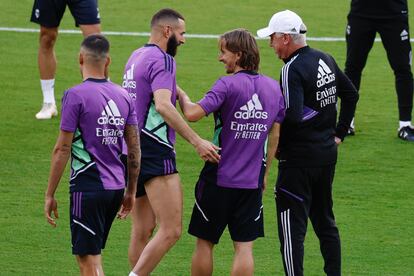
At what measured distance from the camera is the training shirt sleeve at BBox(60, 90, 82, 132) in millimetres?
6969

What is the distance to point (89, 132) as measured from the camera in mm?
7062

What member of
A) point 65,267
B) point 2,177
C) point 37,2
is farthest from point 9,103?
point 65,267

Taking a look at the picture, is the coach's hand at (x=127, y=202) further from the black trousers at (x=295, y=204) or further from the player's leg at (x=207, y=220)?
the black trousers at (x=295, y=204)

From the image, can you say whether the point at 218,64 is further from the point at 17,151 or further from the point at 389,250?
the point at 389,250

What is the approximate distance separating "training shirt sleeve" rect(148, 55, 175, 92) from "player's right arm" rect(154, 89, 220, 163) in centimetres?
5

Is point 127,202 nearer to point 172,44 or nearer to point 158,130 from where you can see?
point 158,130

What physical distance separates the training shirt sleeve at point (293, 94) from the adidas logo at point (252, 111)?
0.66 ft

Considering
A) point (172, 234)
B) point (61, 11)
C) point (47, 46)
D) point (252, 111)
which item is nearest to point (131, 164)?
point (172, 234)

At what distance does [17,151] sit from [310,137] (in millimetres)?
4609

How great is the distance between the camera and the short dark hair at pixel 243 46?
7.52 metres

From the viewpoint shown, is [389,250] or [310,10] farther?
[310,10]

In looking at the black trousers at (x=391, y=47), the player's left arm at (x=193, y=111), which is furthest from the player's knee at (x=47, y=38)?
the player's left arm at (x=193, y=111)

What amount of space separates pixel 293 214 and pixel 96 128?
1.58 metres

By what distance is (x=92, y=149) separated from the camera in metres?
7.11
